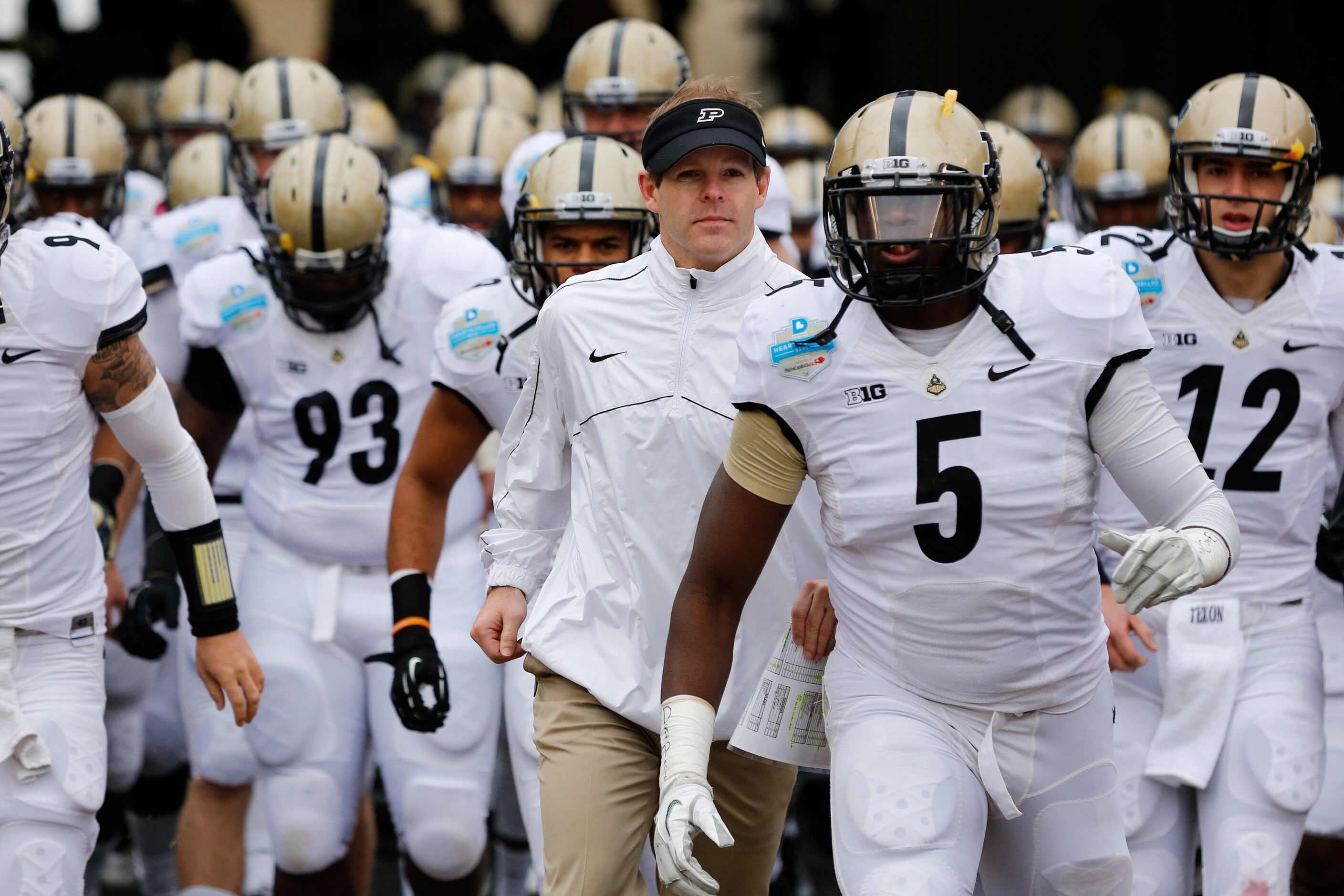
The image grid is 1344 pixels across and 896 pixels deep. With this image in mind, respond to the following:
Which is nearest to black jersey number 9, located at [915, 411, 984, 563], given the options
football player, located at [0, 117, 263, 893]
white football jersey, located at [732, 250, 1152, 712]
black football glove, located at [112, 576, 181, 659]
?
white football jersey, located at [732, 250, 1152, 712]

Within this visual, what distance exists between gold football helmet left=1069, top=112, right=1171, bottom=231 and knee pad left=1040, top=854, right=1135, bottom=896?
3.85 meters

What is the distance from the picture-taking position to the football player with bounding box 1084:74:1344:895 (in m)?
4.09

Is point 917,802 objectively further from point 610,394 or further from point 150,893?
point 150,893

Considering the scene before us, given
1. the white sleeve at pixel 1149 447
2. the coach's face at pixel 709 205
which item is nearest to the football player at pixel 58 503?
the coach's face at pixel 709 205

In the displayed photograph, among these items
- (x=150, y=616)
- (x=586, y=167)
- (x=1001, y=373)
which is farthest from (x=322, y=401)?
A: (x=1001, y=373)

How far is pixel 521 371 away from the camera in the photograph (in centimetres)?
427

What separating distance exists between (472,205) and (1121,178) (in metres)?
2.54

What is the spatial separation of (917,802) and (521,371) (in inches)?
65.2

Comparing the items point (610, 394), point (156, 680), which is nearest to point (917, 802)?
point (610, 394)

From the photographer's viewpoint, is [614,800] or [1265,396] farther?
[1265,396]

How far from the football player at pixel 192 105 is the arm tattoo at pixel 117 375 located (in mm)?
4965

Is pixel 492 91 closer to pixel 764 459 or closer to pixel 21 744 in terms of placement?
pixel 21 744

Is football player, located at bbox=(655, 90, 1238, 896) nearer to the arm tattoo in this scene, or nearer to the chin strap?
the chin strap

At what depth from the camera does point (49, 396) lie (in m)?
3.70
